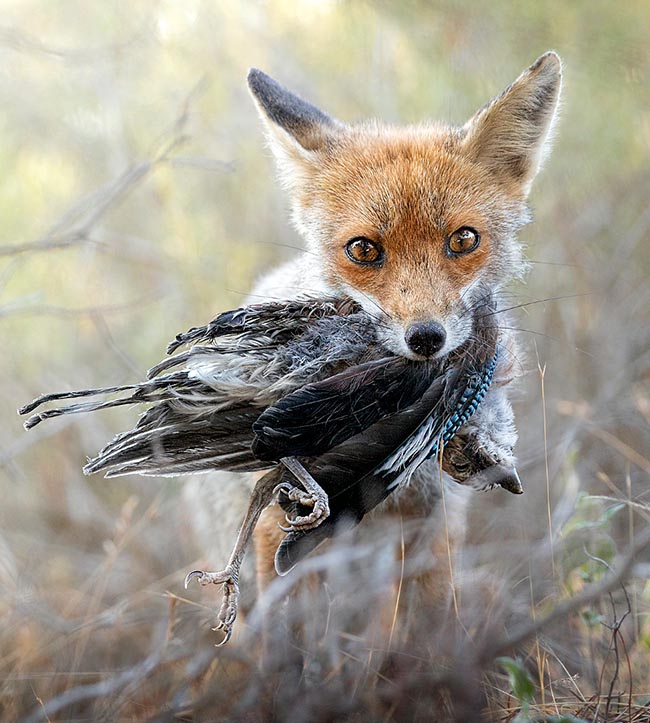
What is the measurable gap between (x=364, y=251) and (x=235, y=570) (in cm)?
174

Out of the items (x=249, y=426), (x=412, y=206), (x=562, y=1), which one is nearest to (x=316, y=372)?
(x=249, y=426)

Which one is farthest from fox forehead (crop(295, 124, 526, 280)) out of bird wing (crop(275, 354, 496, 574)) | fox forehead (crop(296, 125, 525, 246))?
bird wing (crop(275, 354, 496, 574))

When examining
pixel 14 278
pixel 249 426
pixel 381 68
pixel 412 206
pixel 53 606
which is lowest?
pixel 53 606

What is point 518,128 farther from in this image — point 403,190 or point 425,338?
point 425,338

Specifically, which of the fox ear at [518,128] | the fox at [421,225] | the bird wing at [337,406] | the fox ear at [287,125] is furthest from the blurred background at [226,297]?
the bird wing at [337,406]

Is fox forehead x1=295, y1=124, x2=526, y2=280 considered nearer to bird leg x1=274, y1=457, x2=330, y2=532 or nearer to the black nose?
the black nose

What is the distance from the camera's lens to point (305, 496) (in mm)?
2871

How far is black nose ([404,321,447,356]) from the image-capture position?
331 centimetres

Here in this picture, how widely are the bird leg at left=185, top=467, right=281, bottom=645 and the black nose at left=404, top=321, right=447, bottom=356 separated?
75cm

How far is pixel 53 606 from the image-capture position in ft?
18.1

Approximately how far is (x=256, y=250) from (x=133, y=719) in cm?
539

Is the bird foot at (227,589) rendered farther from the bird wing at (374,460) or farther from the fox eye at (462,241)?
the fox eye at (462,241)

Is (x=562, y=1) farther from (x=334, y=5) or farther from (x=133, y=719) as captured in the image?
(x=133, y=719)

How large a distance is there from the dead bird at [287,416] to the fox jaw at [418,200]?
0.84 ft
